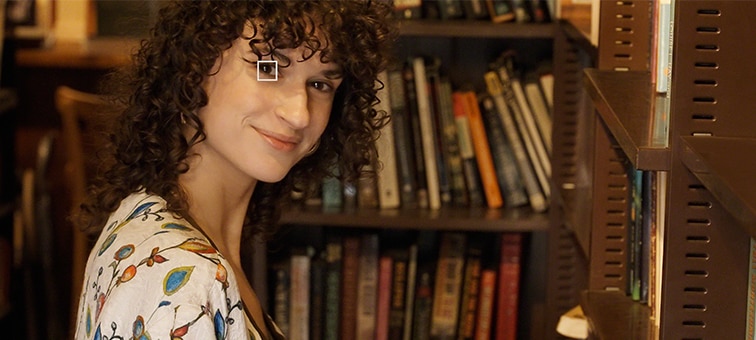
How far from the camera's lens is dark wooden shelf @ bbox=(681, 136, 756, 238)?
2.58 feet

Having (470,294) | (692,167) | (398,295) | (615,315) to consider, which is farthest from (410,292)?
(692,167)

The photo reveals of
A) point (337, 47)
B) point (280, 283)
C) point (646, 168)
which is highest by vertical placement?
point (337, 47)

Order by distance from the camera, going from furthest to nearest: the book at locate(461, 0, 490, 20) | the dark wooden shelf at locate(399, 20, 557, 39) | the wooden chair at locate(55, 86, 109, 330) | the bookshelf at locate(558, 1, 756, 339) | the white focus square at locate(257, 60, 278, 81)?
the wooden chair at locate(55, 86, 109, 330) < the book at locate(461, 0, 490, 20) < the dark wooden shelf at locate(399, 20, 557, 39) < the white focus square at locate(257, 60, 278, 81) < the bookshelf at locate(558, 1, 756, 339)

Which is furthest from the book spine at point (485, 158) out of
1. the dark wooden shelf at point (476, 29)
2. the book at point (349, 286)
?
the book at point (349, 286)

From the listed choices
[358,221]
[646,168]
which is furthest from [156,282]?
[358,221]

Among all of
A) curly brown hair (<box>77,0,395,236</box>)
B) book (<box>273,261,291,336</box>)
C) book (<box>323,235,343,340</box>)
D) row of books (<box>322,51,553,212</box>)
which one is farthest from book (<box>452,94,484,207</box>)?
curly brown hair (<box>77,0,395,236</box>)

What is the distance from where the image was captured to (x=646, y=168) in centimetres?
103

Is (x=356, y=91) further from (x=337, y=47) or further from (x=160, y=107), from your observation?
(x=160, y=107)

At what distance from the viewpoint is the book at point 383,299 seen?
263cm

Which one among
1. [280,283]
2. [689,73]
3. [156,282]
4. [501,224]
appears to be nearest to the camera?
[689,73]

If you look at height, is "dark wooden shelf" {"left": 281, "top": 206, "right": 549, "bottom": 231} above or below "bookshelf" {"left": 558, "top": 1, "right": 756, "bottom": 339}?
below

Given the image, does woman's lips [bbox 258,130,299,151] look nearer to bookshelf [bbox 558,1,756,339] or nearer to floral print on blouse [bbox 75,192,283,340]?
floral print on blouse [bbox 75,192,283,340]

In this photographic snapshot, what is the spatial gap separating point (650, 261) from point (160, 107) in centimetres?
66

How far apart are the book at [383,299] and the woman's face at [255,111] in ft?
3.82
